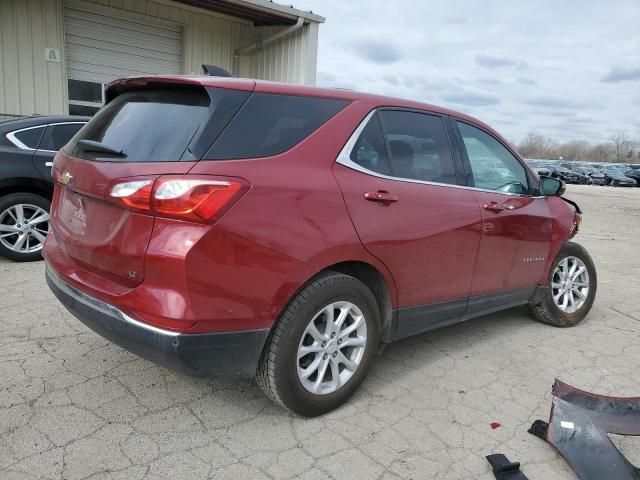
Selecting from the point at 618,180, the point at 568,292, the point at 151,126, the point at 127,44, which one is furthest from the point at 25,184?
the point at 618,180

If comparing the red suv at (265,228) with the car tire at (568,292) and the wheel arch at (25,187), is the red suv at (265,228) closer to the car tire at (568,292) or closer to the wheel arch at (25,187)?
the car tire at (568,292)

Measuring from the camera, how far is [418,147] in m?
3.22

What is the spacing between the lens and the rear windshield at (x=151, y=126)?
2371mm

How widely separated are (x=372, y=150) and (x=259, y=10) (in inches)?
284

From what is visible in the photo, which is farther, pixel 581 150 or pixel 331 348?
pixel 581 150

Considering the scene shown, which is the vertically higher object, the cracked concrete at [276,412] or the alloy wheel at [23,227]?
the alloy wheel at [23,227]

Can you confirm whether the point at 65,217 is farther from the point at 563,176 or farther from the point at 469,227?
the point at 563,176

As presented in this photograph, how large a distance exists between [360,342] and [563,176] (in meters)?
48.6

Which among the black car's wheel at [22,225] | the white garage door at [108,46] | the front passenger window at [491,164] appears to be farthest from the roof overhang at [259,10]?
the front passenger window at [491,164]

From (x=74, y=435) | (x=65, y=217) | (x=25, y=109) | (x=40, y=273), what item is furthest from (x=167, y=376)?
(x=25, y=109)

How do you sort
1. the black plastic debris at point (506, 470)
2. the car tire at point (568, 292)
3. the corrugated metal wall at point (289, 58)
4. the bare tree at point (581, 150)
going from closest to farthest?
the black plastic debris at point (506, 470), the car tire at point (568, 292), the corrugated metal wall at point (289, 58), the bare tree at point (581, 150)

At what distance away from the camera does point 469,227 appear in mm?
3379

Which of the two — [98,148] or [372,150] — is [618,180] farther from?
[98,148]

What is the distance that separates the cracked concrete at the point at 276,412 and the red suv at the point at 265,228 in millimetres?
290
